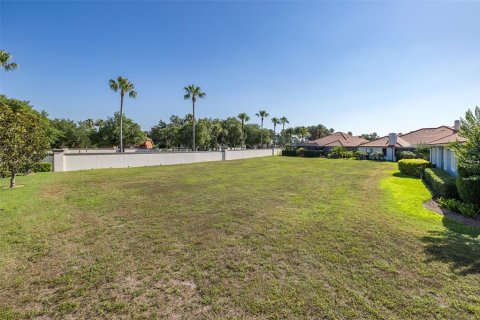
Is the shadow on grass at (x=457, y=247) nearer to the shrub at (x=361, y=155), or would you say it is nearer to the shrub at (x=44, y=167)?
the shrub at (x=44, y=167)

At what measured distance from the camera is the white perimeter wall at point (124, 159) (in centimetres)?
2017

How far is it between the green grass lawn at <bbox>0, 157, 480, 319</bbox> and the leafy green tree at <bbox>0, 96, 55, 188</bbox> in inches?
142

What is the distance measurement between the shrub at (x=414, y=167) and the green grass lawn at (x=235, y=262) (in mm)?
10838

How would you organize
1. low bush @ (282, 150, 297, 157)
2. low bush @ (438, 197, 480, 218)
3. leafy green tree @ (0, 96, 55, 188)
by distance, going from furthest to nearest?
low bush @ (282, 150, 297, 157) < leafy green tree @ (0, 96, 55, 188) < low bush @ (438, 197, 480, 218)

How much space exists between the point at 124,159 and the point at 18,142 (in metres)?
13.3

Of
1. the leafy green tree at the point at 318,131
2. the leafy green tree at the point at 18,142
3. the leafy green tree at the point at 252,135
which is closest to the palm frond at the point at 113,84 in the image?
the leafy green tree at the point at 18,142

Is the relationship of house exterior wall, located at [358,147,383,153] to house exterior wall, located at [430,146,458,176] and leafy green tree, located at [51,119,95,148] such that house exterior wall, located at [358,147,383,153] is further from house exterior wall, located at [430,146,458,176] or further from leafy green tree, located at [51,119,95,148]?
leafy green tree, located at [51,119,95,148]

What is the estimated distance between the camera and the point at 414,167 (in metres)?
17.4

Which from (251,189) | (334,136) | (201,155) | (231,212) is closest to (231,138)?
(334,136)

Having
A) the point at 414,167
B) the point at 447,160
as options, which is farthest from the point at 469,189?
the point at 414,167

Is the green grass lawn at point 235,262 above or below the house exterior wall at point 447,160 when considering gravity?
below

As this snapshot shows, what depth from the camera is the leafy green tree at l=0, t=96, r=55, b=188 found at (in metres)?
10.5

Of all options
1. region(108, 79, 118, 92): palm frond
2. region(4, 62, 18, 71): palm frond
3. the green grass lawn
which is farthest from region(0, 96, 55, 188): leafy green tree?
region(108, 79, 118, 92): palm frond

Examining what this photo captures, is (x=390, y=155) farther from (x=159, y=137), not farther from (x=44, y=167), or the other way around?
(x=159, y=137)
